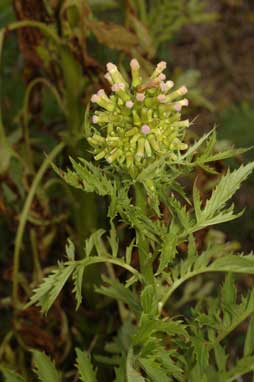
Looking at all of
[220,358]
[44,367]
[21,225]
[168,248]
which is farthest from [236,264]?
[21,225]

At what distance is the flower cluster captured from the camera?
984 millimetres

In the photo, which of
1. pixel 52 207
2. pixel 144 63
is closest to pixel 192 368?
pixel 144 63

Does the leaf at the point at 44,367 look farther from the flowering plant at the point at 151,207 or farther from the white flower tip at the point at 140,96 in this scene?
the white flower tip at the point at 140,96

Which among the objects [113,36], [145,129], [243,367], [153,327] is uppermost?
[113,36]

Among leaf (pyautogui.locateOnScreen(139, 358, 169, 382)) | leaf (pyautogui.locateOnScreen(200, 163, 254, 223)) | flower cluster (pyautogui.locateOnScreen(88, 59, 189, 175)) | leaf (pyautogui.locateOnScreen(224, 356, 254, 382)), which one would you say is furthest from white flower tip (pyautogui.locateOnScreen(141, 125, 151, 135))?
leaf (pyautogui.locateOnScreen(224, 356, 254, 382))

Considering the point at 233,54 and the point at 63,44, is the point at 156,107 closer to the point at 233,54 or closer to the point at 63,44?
the point at 63,44

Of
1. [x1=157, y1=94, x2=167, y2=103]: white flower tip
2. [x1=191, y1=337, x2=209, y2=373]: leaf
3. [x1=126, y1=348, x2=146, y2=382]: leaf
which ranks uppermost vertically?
[x1=157, y1=94, x2=167, y2=103]: white flower tip

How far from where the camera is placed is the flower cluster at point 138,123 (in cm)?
98

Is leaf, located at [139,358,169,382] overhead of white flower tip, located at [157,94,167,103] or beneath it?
beneath

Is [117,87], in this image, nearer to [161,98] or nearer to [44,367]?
[161,98]

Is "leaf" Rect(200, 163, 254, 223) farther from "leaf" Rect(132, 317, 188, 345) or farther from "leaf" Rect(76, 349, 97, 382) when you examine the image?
"leaf" Rect(76, 349, 97, 382)

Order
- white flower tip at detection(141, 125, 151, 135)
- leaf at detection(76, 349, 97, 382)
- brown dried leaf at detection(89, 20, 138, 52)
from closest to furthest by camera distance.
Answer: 1. white flower tip at detection(141, 125, 151, 135)
2. leaf at detection(76, 349, 97, 382)
3. brown dried leaf at detection(89, 20, 138, 52)

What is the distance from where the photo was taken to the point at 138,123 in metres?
0.99

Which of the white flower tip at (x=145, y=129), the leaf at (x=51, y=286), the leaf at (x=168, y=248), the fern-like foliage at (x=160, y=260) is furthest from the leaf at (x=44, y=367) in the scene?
the white flower tip at (x=145, y=129)
